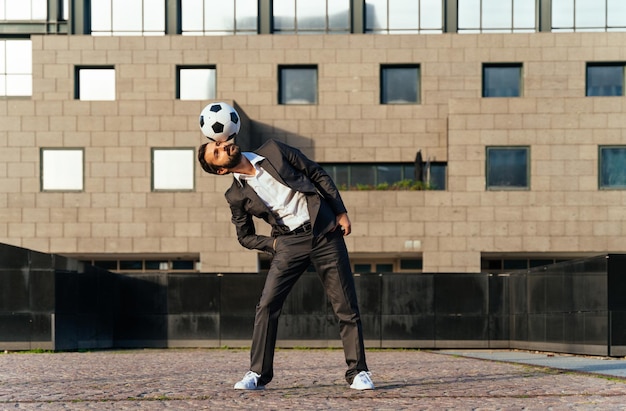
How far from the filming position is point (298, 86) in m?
34.6

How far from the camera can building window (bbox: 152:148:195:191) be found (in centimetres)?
3197

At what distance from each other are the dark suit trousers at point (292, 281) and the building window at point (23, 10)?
Result: 30.0 metres

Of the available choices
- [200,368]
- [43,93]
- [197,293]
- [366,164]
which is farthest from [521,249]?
[200,368]

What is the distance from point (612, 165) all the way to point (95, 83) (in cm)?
1738

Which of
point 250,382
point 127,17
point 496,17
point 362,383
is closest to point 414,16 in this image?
point 496,17

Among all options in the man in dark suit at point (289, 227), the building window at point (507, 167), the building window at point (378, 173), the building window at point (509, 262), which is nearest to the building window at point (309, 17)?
the building window at point (378, 173)

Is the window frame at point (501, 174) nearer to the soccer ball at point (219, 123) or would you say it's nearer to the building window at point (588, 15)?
the building window at point (588, 15)

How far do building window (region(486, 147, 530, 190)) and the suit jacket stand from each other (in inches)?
982

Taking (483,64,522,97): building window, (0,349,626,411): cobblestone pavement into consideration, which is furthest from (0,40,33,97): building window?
(0,349,626,411): cobblestone pavement

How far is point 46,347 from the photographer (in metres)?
17.4

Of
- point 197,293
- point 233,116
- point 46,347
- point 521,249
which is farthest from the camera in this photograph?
point 521,249

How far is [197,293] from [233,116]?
13.9 meters

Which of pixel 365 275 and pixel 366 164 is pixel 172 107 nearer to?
pixel 366 164

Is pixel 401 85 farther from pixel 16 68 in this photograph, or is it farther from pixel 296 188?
pixel 296 188
